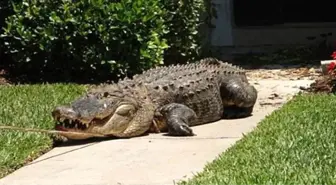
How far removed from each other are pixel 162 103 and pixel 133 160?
4.66ft

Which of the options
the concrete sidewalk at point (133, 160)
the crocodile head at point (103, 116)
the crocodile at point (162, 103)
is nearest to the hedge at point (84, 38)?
the crocodile at point (162, 103)

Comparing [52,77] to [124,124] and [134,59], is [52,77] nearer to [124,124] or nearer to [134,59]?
[134,59]

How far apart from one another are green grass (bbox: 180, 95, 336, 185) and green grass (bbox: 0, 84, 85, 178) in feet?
5.59

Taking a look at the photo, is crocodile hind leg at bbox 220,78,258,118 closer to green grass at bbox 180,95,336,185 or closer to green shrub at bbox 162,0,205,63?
green grass at bbox 180,95,336,185

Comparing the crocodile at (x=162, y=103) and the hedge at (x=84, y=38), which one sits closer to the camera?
the crocodile at (x=162, y=103)

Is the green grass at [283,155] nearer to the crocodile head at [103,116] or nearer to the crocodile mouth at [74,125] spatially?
the crocodile head at [103,116]

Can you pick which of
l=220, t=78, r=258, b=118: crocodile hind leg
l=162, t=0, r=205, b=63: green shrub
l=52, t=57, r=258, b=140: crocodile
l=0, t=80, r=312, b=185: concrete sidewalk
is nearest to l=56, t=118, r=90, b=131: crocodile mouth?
l=52, t=57, r=258, b=140: crocodile

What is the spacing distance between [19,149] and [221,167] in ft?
6.43

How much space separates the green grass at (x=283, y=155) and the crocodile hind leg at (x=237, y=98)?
48 cm

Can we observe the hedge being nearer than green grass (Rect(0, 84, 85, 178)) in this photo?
No

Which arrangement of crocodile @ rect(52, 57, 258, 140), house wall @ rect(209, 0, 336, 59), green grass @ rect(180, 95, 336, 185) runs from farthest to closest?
house wall @ rect(209, 0, 336, 59) < crocodile @ rect(52, 57, 258, 140) < green grass @ rect(180, 95, 336, 185)

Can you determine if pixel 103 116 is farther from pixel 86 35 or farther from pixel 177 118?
pixel 86 35

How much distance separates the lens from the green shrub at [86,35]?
1109cm

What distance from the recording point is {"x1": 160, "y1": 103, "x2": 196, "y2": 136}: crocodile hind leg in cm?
794
